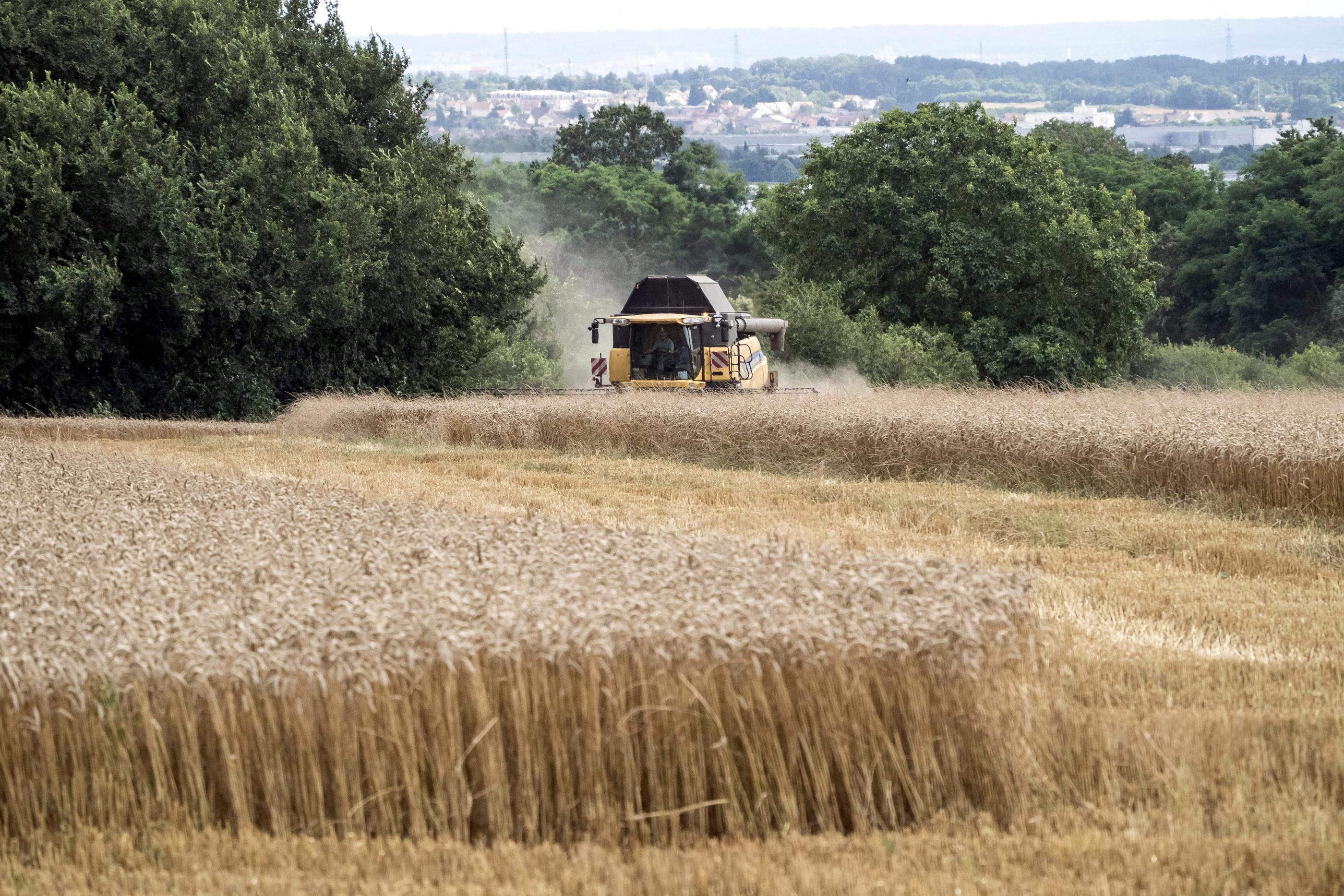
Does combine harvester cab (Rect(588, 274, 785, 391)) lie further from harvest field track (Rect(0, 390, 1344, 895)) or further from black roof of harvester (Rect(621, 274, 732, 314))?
harvest field track (Rect(0, 390, 1344, 895))

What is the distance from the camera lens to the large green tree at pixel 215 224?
76.1ft

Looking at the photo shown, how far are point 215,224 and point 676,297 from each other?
332 inches

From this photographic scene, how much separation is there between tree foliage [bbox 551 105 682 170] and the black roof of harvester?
59.5m

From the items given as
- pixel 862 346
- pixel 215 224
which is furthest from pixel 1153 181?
pixel 215 224

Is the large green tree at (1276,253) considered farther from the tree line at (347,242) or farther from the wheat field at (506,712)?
the wheat field at (506,712)

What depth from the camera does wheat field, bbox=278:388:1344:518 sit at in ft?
44.5

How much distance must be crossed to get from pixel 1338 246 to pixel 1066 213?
83.9 ft

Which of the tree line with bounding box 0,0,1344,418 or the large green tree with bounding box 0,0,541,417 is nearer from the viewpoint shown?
the large green tree with bounding box 0,0,541,417

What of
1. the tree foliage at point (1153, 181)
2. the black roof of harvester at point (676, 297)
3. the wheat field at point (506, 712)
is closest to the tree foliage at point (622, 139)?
the tree foliage at point (1153, 181)

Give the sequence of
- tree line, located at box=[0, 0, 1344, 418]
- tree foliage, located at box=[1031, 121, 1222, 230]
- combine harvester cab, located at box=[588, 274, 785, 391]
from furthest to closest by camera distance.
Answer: tree foliage, located at box=[1031, 121, 1222, 230] → combine harvester cab, located at box=[588, 274, 785, 391] → tree line, located at box=[0, 0, 1344, 418]

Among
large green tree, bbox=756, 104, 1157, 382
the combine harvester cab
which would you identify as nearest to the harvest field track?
the combine harvester cab

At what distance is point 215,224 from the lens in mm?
24578

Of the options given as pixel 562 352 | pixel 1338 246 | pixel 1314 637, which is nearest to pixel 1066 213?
pixel 562 352

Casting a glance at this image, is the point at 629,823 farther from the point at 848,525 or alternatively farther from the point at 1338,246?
the point at 1338,246
